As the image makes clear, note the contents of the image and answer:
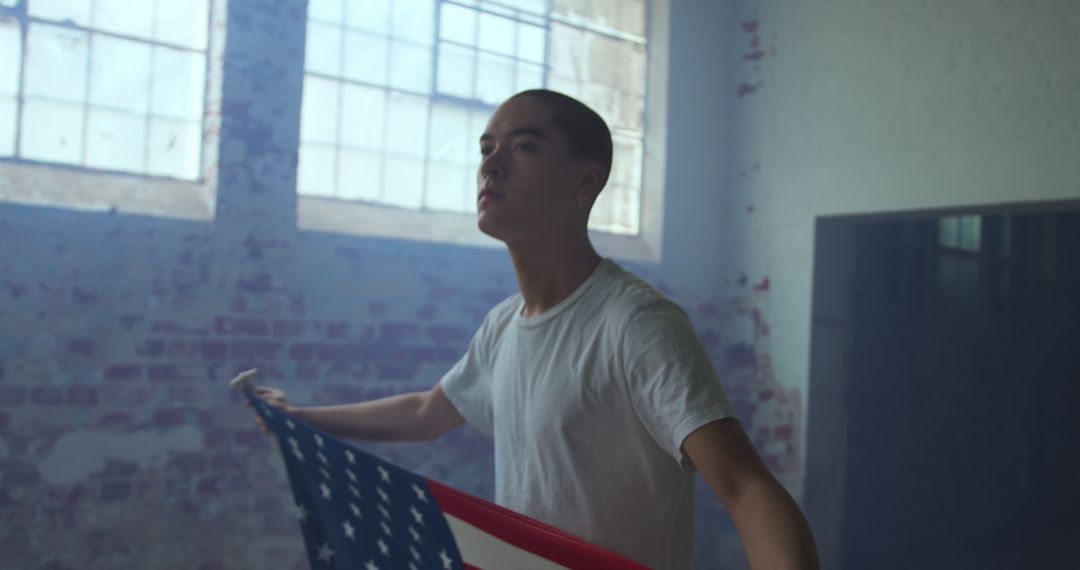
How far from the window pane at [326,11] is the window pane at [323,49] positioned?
A: 0.03m

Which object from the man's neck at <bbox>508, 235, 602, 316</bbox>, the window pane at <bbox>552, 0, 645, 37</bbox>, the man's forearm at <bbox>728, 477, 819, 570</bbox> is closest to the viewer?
the man's forearm at <bbox>728, 477, 819, 570</bbox>

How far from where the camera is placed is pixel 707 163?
5062mm

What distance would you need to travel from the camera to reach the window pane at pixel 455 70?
14.3ft

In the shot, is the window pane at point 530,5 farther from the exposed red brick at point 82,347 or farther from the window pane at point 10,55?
the exposed red brick at point 82,347

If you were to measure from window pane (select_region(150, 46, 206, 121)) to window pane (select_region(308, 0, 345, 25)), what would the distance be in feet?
1.81

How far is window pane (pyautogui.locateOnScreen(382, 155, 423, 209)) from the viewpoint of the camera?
4.21 meters

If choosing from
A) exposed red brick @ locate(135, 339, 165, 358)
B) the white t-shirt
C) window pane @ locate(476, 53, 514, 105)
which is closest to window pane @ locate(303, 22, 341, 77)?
window pane @ locate(476, 53, 514, 105)

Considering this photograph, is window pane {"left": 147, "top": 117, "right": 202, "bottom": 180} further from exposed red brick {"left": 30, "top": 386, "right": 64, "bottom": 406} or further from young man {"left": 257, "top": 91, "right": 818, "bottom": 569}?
young man {"left": 257, "top": 91, "right": 818, "bottom": 569}

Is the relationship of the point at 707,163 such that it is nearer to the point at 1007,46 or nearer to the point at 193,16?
the point at 1007,46

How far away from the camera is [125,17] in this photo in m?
3.49

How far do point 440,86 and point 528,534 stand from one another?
3.23 meters

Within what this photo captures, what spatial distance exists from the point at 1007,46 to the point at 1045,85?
10.0 inches

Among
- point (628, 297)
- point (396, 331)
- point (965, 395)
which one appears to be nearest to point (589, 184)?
point (628, 297)

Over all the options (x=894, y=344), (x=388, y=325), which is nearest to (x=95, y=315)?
(x=388, y=325)
